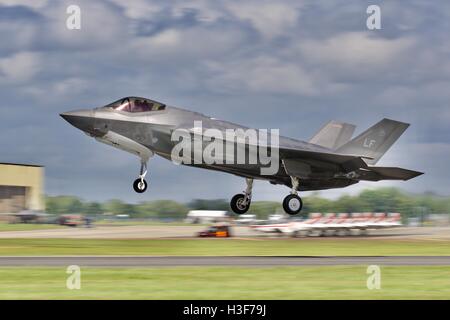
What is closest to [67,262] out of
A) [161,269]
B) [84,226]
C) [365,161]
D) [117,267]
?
[117,267]

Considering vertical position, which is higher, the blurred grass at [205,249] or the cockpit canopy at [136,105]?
the cockpit canopy at [136,105]

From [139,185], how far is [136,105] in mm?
4393

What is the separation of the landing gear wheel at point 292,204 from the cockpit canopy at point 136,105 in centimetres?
728

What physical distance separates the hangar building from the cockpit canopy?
103 m

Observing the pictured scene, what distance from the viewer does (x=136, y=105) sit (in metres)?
31.0

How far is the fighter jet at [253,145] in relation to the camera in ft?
98.3

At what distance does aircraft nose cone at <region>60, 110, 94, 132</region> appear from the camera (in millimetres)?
29156

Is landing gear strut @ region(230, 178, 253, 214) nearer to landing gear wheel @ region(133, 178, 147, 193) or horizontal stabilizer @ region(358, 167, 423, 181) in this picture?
horizontal stabilizer @ region(358, 167, 423, 181)

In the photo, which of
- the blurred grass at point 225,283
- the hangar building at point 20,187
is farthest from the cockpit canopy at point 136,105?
the hangar building at point 20,187

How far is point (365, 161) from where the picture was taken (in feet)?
114

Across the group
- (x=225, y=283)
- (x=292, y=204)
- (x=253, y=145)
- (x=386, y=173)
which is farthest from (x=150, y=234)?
(x=225, y=283)

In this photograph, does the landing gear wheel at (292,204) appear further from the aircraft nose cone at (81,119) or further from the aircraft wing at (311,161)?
the aircraft nose cone at (81,119)

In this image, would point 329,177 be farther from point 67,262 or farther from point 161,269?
point 67,262

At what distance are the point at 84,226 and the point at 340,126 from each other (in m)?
74.5
